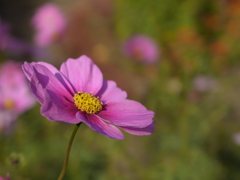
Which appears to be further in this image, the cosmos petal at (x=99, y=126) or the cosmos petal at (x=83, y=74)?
the cosmos petal at (x=83, y=74)

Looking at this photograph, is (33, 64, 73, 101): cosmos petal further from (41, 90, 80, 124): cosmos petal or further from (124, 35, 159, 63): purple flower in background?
(124, 35, 159, 63): purple flower in background

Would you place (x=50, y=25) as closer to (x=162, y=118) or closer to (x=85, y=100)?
(x=162, y=118)

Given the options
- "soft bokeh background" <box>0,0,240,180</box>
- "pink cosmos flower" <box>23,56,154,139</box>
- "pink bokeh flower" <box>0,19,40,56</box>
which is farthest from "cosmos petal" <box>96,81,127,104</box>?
"pink bokeh flower" <box>0,19,40,56</box>

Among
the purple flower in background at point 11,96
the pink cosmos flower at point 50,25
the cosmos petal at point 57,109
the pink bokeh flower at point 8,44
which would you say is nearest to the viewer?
the cosmos petal at point 57,109

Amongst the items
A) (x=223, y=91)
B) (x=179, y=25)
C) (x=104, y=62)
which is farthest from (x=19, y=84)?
(x=179, y=25)

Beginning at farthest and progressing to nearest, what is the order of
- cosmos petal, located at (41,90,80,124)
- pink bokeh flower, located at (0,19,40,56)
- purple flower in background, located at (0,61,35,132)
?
1. pink bokeh flower, located at (0,19,40,56)
2. purple flower in background, located at (0,61,35,132)
3. cosmos petal, located at (41,90,80,124)

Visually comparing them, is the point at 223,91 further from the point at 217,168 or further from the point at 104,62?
the point at 104,62

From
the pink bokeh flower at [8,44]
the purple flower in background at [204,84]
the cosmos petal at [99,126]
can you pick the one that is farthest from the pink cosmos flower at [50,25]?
the cosmos petal at [99,126]

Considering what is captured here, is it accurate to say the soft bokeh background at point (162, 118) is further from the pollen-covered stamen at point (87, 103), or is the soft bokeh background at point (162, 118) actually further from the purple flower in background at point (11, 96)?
the pollen-covered stamen at point (87, 103)
